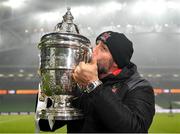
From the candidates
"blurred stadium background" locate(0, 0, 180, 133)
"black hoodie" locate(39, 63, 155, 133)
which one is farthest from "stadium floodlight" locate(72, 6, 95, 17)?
"black hoodie" locate(39, 63, 155, 133)

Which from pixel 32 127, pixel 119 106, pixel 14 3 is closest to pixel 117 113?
pixel 119 106

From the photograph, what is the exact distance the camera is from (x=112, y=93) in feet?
4.31

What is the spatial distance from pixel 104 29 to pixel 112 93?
28108 mm

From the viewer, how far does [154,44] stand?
2908cm

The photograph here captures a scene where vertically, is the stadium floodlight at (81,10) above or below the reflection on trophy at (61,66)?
above

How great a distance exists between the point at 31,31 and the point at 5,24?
213 centimetres

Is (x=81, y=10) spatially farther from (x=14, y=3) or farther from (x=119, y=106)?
(x=119, y=106)

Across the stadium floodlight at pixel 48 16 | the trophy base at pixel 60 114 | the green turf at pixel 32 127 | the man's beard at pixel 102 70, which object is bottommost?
the green turf at pixel 32 127

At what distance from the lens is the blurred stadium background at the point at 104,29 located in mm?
23609

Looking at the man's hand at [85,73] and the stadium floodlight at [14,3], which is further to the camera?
the stadium floodlight at [14,3]

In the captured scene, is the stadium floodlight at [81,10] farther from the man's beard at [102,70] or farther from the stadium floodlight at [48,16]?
the man's beard at [102,70]

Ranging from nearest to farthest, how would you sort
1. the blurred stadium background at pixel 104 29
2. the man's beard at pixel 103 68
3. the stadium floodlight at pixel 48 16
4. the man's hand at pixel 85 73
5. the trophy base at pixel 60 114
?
1. the man's hand at pixel 85 73
2. the trophy base at pixel 60 114
3. the man's beard at pixel 103 68
4. the blurred stadium background at pixel 104 29
5. the stadium floodlight at pixel 48 16

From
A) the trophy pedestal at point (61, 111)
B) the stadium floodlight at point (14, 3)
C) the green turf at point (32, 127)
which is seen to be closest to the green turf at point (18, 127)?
the green turf at point (32, 127)

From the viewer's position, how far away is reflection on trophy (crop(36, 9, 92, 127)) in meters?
1.35
